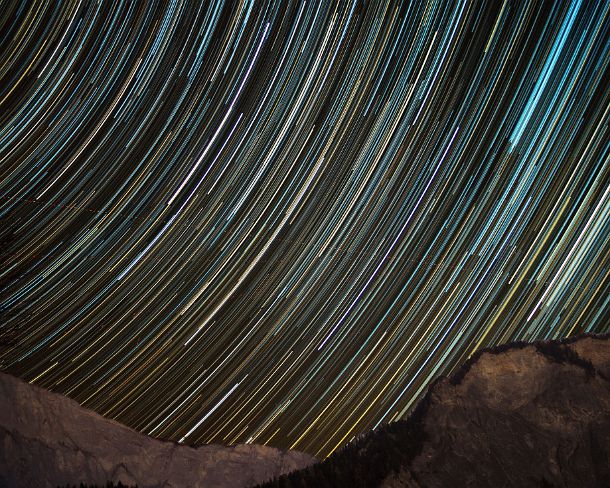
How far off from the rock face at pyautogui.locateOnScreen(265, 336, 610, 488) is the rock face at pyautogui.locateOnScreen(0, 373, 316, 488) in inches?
74.3

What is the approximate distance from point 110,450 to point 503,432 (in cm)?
555

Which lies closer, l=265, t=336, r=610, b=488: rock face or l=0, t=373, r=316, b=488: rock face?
l=265, t=336, r=610, b=488: rock face

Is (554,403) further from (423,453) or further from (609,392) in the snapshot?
(423,453)

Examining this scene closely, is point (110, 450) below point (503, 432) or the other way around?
below

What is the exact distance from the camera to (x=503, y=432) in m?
5.98

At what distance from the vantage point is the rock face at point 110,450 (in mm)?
7070

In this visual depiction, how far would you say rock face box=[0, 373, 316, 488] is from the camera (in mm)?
7070

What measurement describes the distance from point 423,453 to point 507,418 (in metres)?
1.25

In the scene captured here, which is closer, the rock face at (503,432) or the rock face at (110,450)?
the rock face at (503,432)

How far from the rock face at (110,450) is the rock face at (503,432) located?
74.3 inches

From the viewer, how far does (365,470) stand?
5.47m

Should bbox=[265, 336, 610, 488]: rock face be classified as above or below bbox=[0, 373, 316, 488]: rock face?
above

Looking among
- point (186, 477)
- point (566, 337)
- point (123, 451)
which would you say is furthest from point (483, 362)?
point (123, 451)

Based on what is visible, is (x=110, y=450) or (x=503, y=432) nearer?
(x=503, y=432)
